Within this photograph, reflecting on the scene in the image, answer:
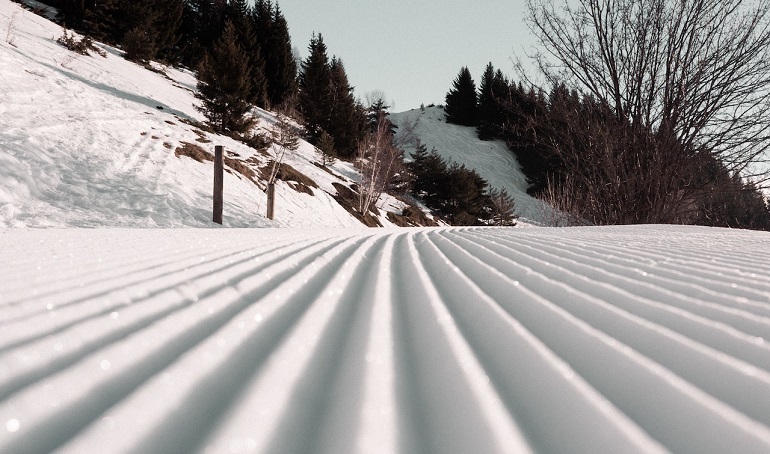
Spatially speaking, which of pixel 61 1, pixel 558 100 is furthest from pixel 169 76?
pixel 558 100

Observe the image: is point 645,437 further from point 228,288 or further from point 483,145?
point 483,145

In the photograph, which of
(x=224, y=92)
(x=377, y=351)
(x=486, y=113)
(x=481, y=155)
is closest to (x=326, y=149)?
(x=224, y=92)

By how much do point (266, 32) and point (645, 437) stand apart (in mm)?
30386

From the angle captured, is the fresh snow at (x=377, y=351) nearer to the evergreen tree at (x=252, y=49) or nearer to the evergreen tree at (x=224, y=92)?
the evergreen tree at (x=224, y=92)

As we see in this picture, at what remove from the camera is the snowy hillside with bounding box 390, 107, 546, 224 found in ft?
87.9

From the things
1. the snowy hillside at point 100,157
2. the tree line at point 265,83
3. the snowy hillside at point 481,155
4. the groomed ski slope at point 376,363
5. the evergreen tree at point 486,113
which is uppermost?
the evergreen tree at point 486,113

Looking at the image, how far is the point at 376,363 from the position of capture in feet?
2.00

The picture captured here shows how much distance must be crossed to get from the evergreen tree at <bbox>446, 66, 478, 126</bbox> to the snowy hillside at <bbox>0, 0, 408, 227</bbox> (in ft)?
90.8

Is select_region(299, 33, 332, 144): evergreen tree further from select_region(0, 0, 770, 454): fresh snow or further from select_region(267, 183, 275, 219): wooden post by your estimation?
select_region(0, 0, 770, 454): fresh snow

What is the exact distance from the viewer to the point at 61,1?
19.1 metres

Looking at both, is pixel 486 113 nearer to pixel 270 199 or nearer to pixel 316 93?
pixel 316 93

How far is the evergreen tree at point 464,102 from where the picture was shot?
3691 centimetres

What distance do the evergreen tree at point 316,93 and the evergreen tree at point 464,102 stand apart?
638 inches

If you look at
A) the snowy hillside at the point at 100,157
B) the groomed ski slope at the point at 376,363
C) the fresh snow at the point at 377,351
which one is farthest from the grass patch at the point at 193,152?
the groomed ski slope at the point at 376,363
